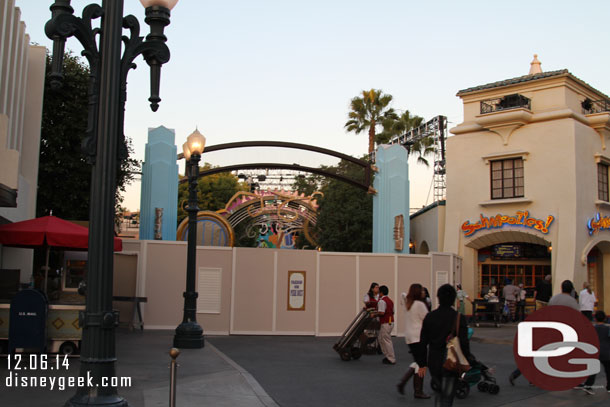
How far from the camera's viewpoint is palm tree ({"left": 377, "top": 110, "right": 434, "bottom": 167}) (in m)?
46.0

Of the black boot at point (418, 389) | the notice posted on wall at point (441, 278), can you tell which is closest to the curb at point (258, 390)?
the black boot at point (418, 389)

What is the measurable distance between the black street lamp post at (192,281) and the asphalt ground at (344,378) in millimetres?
945

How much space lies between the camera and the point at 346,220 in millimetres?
40906

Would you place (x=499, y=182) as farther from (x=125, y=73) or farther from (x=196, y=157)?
(x=125, y=73)

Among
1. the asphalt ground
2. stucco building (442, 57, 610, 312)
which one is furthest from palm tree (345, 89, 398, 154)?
the asphalt ground

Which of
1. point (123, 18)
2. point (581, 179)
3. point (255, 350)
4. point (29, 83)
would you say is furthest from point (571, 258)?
point (123, 18)

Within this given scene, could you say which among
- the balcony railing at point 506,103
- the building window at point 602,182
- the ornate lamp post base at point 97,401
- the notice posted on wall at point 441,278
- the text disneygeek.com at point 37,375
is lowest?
the text disneygeek.com at point 37,375

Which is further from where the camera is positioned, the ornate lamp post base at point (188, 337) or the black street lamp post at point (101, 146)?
the ornate lamp post base at point (188, 337)

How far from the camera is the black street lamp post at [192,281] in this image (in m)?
14.5

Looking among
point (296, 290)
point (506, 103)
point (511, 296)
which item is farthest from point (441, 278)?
point (506, 103)

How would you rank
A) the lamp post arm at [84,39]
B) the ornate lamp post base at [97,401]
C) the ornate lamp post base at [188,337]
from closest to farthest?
1. the ornate lamp post base at [97,401]
2. the lamp post arm at [84,39]
3. the ornate lamp post base at [188,337]

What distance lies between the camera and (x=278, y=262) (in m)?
19.7

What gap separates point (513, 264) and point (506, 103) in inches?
305

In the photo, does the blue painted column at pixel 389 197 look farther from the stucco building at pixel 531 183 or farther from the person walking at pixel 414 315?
the person walking at pixel 414 315
